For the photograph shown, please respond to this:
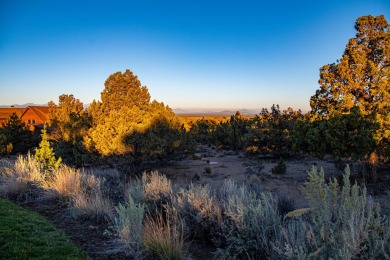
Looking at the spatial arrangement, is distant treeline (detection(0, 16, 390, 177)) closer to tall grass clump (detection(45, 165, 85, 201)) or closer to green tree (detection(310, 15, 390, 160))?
green tree (detection(310, 15, 390, 160))

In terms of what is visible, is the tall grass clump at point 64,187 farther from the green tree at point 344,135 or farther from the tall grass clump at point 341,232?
the green tree at point 344,135

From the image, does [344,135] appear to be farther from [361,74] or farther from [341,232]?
[341,232]

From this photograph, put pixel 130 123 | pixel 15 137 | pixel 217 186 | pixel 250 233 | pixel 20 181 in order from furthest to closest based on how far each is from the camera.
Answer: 1. pixel 15 137
2. pixel 130 123
3. pixel 217 186
4. pixel 20 181
5. pixel 250 233

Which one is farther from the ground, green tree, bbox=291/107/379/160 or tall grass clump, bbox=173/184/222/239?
green tree, bbox=291/107/379/160

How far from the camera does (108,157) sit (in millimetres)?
13281

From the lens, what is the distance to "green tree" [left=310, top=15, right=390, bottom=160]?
12203mm

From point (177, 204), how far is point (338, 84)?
10206 millimetres

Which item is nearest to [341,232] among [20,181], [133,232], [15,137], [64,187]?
[133,232]

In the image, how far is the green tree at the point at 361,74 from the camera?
40.0 feet

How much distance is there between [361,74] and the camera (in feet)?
41.2

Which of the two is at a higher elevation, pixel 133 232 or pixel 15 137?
pixel 15 137

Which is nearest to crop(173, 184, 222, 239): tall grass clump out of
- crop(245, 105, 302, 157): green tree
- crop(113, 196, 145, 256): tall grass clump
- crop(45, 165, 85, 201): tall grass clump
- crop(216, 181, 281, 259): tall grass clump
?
crop(216, 181, 281, 259): tall grass clump

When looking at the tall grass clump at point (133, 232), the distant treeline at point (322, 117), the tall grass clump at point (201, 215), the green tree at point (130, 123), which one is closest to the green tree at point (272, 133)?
the distant treeline at point (322, 117)

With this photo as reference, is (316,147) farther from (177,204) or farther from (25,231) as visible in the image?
(25,231)
